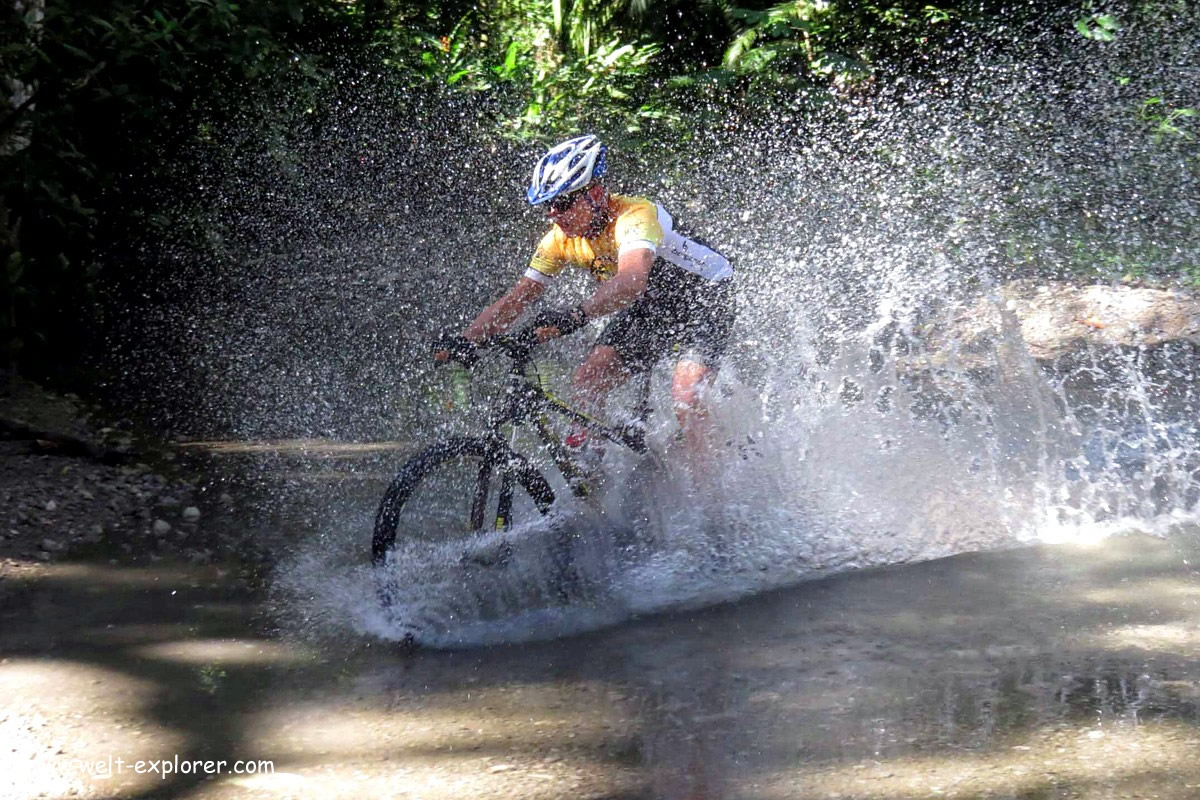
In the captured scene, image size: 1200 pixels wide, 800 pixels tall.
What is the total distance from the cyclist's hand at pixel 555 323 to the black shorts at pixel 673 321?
0.43m

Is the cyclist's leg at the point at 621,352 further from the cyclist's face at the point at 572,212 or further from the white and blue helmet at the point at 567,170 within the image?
the white and blue helmet at the point at 567,170

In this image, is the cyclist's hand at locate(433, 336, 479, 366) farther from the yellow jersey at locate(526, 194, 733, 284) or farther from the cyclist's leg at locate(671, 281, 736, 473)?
the cyclist's leg at locate(671, 281, 736, 473)

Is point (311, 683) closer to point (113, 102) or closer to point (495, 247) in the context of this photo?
point (113, 102)

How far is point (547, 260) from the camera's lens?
5258 millimetres

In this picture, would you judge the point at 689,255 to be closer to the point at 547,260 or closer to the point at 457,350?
the point at 547,260

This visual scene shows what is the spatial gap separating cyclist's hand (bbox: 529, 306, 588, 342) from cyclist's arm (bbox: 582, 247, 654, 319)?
2.4 inches

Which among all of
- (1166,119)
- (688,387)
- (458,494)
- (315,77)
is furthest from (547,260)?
(1166,119)

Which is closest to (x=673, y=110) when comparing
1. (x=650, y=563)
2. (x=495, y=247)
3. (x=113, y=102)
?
(x=495, y=247)

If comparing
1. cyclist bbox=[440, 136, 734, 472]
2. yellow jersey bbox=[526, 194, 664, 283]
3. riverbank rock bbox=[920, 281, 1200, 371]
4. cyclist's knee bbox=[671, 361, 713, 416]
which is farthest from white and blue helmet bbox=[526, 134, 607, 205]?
riverbank rock bbox=[920, 281, 1200, 371]

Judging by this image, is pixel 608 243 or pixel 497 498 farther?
pixel 608 243

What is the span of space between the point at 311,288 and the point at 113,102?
2.78 metres

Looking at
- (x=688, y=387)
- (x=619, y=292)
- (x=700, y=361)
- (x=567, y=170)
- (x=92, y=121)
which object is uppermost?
(x=92, y=121)

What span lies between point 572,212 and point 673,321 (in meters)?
0.67

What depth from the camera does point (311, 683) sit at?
395 centimetres
